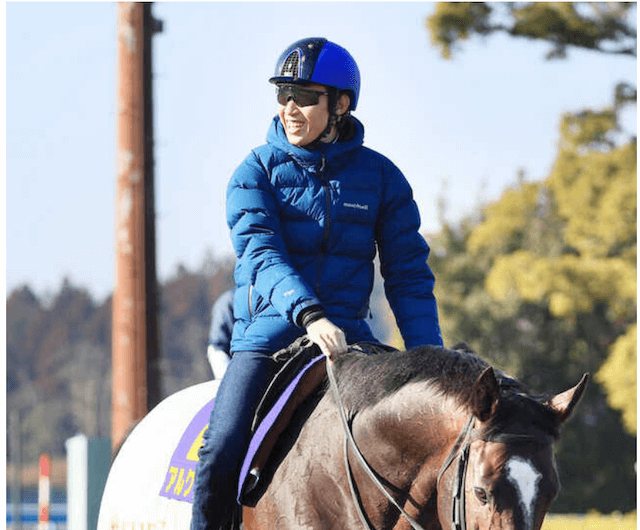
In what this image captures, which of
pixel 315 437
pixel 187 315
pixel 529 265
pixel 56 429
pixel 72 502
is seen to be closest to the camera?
pixel 315 437

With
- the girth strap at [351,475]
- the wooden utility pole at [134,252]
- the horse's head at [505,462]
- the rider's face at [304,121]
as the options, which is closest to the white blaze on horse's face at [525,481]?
the horse's head at [505,462]

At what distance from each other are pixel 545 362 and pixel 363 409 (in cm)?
2454

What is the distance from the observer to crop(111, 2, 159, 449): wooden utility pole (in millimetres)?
9156

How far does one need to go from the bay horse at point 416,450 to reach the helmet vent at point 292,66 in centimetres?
108

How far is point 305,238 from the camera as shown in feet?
14.6

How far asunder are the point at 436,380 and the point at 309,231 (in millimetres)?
925

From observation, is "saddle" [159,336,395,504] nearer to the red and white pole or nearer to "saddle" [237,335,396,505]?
"saddle" [237,335,396,505]

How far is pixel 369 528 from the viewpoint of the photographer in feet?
12.7

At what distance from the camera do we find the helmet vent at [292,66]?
4516mm

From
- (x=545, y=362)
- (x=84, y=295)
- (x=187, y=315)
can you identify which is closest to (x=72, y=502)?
(x=545, y=362)

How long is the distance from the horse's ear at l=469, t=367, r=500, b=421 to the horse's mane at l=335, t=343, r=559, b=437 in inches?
1.2

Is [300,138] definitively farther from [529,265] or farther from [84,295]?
[84,295]

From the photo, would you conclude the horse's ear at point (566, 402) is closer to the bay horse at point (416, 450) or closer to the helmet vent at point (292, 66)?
the bay horse at point (416, 450)

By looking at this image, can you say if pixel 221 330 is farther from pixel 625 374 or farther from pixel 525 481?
pixel 625 374
